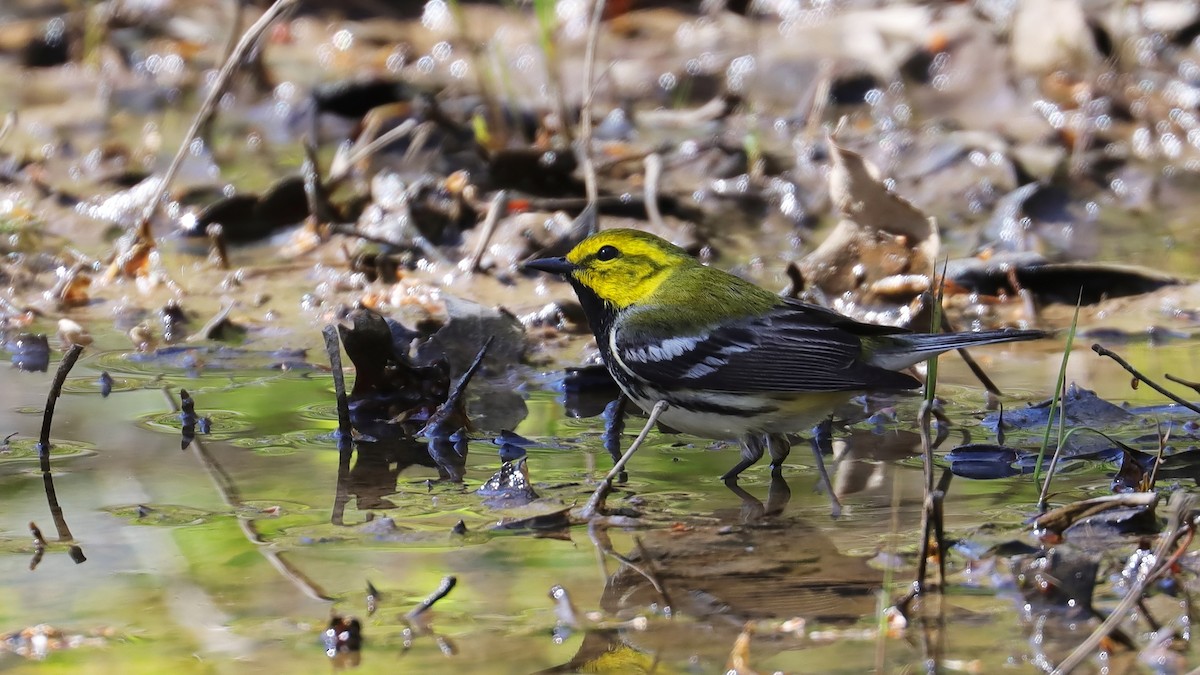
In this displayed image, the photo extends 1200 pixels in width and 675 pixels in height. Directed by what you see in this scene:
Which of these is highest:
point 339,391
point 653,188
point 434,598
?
point 434,598

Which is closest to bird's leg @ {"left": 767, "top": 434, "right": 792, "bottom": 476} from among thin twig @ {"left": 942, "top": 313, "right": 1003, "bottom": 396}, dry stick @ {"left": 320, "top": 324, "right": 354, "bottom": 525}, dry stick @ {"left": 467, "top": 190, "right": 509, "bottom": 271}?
thin twig @ {"left": 942, "top": 313, "right": 1003, "bottom": 396}

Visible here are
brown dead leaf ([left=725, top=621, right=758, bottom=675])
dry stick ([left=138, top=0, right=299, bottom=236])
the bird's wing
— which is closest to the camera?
brown dead leaf ([left=725, top=621, right=758, bottom=675])

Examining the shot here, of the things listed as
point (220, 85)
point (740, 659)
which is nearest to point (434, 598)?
point (740, 659)

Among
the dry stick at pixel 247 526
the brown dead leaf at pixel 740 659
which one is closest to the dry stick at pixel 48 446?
the dry stick at pixel 247 526

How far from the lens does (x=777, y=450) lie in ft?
15.0

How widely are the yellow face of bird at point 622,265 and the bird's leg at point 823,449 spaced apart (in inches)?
31.4

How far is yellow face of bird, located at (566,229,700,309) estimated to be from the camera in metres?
5.35

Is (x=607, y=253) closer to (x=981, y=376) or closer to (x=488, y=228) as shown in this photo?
(x=981, y=376)

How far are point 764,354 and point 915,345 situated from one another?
18.7 inches

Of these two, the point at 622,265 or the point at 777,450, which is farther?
the point at 622,265

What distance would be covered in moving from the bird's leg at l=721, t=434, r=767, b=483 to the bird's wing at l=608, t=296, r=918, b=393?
0.16m

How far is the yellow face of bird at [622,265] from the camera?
5348mm

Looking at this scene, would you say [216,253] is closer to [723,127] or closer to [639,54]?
[723,127]

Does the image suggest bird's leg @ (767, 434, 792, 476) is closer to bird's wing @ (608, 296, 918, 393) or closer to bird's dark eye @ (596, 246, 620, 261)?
bird's wing @ (608, 296, 918, 393)
